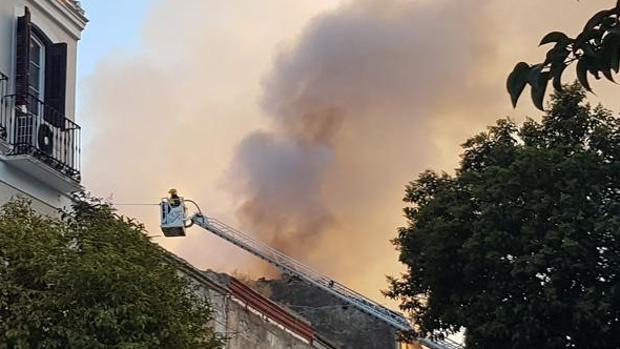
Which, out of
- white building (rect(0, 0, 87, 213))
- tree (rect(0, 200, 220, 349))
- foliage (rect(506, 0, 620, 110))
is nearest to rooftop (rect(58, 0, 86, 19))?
white building (rect(0, 0, 87, 213))

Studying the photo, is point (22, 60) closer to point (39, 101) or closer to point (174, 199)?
point (39, 101)

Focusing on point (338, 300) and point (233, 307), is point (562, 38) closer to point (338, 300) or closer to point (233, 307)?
point (233, 307)

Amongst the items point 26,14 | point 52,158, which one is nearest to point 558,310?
point 52,158

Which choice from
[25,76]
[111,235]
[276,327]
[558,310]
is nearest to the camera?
[111,235]

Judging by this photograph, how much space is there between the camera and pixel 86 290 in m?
9.87

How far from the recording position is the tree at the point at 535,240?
16.3 meters

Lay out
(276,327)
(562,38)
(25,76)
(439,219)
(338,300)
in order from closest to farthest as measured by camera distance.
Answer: (562,38)
(25,76)
(439,219)
(276,327)
(338,300)

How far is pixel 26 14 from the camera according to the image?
13.6 metres

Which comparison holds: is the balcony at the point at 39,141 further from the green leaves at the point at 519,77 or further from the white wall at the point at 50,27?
the green leaves at the point at 519,77

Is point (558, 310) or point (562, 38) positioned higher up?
point (558, 310)

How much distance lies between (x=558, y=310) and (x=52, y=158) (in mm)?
8197

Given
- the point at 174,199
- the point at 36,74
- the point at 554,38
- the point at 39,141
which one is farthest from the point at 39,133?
the point at 174,199

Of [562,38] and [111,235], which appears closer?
[562,38]

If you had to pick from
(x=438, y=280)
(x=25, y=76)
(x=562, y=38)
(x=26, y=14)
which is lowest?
(x=562, y=38)
